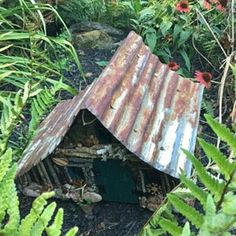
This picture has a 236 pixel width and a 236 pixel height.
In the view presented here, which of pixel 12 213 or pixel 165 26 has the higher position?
pixel 12 213

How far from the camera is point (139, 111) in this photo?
2418mm

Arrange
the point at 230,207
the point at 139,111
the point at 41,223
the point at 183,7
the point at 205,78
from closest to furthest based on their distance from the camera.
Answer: the point at 230,207 < the point at 41,223 < the point at 139,111 < the point at 205,78 < the point at 183,7

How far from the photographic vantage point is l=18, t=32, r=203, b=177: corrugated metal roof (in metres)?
2.26

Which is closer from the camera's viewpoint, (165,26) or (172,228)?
(172,228)

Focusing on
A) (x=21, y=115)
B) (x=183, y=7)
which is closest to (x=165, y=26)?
(x=183, y=7)

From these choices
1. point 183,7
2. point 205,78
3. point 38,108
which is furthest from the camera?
point 183,7

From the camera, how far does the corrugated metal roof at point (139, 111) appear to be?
88.9 inches

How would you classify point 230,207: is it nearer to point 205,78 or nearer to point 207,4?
point 205,78

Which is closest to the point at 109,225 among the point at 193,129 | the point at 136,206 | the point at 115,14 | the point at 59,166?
the point at 136,206

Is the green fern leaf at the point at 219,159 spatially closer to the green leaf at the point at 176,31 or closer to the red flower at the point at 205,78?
the red flower at the point at 205,78

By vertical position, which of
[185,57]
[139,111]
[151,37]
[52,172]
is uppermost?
[139,111]

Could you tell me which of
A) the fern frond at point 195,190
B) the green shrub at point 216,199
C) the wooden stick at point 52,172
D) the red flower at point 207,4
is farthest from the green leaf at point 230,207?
the red flower at point 207,4

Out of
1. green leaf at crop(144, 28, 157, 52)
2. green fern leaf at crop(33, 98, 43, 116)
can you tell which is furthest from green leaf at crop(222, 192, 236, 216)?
green leaf at crop(144, 28, 157, 52)

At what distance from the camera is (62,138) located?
232 cm
